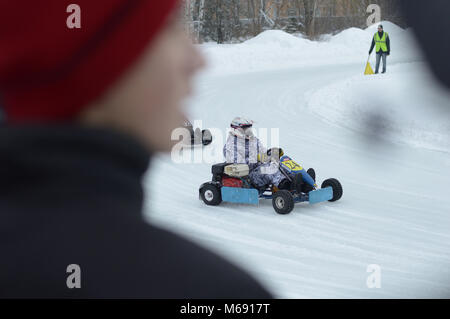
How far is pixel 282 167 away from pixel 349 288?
2373 millimetres

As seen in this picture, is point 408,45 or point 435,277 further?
point 435,277

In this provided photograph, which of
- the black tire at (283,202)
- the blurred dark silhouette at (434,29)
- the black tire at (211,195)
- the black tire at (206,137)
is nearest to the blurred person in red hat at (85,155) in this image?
the blurred dark silhouette at (434,29)

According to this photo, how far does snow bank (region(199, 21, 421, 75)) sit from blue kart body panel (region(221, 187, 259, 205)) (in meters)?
12.1

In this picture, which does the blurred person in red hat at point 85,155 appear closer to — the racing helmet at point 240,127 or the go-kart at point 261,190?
the go-kart at point 261,190

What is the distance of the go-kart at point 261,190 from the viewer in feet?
18.2

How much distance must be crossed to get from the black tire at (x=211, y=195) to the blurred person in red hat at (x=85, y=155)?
5.34 meters

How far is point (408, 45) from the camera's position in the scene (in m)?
0.48

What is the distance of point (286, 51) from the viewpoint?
75.8 feet

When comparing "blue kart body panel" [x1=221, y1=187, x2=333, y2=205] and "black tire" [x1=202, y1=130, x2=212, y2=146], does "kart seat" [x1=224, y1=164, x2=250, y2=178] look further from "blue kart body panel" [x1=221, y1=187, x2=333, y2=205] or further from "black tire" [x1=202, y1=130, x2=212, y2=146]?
"black tire" [x1=202, y1=130, x2=212, y2=146]

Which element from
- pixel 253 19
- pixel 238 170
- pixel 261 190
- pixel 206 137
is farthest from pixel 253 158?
pixel 253 19

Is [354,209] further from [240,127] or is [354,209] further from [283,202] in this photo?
[240,127]

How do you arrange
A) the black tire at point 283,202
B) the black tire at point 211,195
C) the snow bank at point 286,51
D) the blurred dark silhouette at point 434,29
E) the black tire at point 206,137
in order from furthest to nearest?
the snow bank at point 286,51 → the black tire at point 206,137 → the black tire at point 211,195 → the black tire at point 283,202 → the blurred dark silhouette at point 434,29
